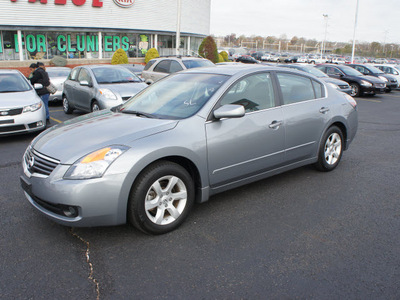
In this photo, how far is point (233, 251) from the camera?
327 centimetres

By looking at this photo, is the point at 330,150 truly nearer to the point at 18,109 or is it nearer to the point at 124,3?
the point at 18,109

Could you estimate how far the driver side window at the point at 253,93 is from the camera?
4.18 metres

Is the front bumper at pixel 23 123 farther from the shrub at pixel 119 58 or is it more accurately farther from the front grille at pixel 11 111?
the shrub at pixel 119 58

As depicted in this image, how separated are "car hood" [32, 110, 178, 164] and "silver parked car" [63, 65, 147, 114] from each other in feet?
15.8

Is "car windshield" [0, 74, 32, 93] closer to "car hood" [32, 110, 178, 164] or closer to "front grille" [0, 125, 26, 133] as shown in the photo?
"front grille" [0, 125, 26, 133]

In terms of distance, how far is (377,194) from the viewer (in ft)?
15.4

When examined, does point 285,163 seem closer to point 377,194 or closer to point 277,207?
point 277,207

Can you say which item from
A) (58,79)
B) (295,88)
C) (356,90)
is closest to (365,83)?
(356,90)

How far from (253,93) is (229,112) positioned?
2.56 ft

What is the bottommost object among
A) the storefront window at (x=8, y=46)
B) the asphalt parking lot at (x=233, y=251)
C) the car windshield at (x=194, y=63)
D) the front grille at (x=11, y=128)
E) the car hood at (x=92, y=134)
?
the asphalt parking lot at (x=233, y=251)

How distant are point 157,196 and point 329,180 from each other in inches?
111

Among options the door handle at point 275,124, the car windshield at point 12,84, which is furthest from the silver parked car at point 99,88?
the door handle at point 275,124

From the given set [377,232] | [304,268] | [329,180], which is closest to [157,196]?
[304,268]

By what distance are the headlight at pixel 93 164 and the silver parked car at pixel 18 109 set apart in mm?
4910
